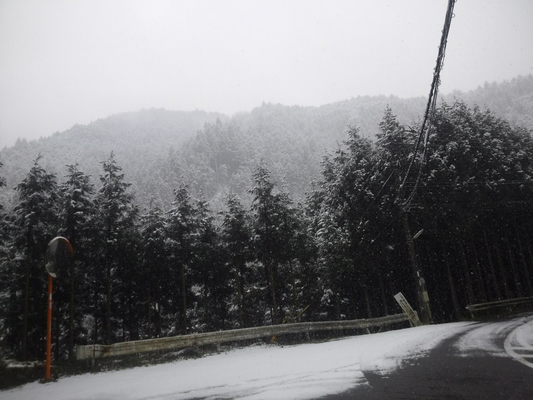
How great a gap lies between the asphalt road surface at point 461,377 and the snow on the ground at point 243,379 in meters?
0.49

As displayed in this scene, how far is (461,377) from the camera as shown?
609 cm

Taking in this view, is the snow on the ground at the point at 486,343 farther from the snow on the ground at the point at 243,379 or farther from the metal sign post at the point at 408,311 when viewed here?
the metal sign post at the point at 408,311

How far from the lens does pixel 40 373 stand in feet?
31.9

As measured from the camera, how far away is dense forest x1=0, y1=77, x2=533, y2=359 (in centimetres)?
2408

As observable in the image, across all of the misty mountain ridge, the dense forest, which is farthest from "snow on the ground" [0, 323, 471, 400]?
the misty mountain ridge

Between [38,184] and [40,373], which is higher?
[38,184]

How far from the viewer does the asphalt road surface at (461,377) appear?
17.1 ft

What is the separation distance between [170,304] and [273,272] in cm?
1047

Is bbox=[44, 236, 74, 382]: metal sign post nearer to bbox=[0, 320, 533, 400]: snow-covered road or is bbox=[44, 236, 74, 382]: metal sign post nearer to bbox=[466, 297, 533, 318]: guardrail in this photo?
bbox=[0, 320, 533, 400]: snow-covered road

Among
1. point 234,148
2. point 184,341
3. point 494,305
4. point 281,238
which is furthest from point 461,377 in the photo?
point 234,148

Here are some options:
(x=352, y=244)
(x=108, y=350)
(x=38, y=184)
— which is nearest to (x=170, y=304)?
(x=38, y=184)

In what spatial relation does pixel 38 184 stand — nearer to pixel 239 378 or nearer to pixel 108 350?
pixel 108 350

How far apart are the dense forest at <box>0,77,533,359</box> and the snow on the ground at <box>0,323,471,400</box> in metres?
14.6

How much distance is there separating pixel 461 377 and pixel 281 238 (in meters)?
22.9
